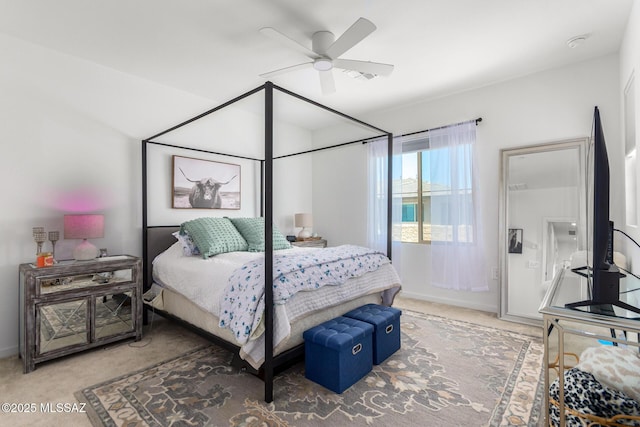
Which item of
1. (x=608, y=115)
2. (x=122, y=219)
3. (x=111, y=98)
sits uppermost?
(x=111, y=98)

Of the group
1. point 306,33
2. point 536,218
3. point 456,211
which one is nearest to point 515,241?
point 536,218

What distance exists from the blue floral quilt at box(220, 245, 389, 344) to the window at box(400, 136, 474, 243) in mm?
1809

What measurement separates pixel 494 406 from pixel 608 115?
293 cm

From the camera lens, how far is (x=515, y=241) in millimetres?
3463

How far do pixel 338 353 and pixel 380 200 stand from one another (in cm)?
288

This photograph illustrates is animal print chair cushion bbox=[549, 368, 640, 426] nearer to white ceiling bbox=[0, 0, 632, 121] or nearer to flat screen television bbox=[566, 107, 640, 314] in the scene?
flat screen television bbox=[566, 107, 640, 314]

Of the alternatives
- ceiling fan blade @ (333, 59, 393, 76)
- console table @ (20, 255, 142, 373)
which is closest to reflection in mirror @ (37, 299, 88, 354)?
console table @ (20, 255, 142, 373)

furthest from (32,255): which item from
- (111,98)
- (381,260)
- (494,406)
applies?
(494,406)

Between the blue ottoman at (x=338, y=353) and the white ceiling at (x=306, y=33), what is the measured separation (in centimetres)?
232

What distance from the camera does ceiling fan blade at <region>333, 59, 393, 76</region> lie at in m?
2.57

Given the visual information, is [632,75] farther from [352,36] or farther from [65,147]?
[65,147]

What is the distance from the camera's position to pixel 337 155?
202 inches

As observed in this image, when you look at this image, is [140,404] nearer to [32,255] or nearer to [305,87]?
[32,255]

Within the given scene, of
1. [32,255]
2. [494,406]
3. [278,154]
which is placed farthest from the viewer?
[278,154]
